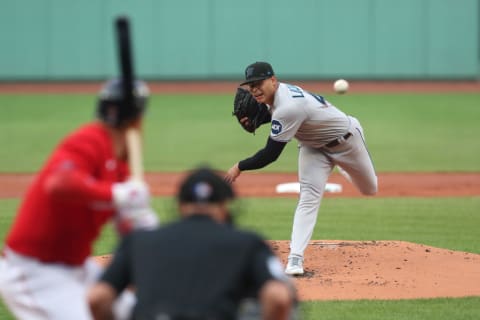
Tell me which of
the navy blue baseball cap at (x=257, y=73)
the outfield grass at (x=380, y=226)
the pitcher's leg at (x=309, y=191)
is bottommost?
the outfield grass at (x=380, y=226)

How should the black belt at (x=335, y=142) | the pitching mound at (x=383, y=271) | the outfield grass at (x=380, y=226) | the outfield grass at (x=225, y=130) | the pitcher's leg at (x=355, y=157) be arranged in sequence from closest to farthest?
the outfield grass at (x=380, y=226), the pitching mound at (x=383, y=271), the black belt at (x=335, y=142), the pitcher's leg at (x=355, y=157), the outfield grass at (x=225, y=130)

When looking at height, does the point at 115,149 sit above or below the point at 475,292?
above

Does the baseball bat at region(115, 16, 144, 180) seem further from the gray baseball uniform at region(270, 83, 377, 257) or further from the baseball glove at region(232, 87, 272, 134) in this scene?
the baseball glove at region(232, 87, 272, 134)

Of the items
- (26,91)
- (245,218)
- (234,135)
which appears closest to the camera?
(245,218)

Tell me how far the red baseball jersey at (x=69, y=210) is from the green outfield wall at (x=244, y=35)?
26751 millimetres

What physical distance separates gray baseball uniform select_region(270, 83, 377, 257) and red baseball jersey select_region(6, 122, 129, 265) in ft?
12.6

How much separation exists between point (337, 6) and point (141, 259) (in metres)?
28.0

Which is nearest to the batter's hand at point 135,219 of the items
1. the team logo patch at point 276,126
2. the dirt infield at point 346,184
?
the team logo patch at point 276,126

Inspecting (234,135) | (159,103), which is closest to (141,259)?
(234,135)

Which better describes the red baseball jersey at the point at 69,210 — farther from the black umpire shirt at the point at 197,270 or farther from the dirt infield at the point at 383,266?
the dirt infield at the point at 383,266

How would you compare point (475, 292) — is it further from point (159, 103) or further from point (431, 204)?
point (159, 103)

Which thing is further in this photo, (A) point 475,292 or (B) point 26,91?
(B) point 26,91

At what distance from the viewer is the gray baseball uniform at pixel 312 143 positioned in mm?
8359

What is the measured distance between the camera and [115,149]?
457 cm
